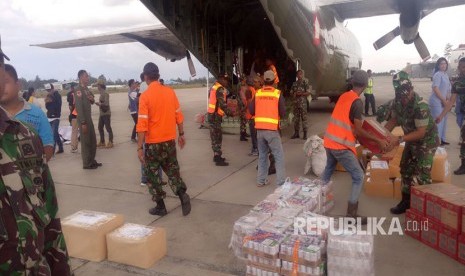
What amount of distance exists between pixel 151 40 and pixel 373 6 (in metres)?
7.68

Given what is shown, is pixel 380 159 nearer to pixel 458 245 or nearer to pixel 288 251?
pixel 458 245

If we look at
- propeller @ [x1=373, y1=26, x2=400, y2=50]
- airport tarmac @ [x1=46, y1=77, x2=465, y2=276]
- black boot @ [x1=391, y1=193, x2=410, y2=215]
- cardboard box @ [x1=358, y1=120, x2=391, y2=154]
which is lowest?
airport tarmac @ [x1=46, y1=77, x2=465, y2=276]

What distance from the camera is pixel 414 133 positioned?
457 cm

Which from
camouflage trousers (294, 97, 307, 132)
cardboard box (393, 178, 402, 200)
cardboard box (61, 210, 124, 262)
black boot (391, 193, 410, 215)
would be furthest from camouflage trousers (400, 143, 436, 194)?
camouflage trousers (294, 97, 307, 132)

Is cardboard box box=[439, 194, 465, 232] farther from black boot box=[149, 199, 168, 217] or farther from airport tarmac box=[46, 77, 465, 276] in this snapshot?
black boot box=[149, 199, 168, 217]

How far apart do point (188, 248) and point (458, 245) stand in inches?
112

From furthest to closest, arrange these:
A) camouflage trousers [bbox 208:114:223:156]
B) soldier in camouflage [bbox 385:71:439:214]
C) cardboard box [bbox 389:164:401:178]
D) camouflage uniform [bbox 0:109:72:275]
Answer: camouflage trousers [bbox 208:114:223:156], cardboard box [bbox 389:164:401:178], soldier in camouflage [bbox 385:71:439:214], camouflage uniform [bbox 0:109:72:275]

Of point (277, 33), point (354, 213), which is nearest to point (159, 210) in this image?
point (354, 213)

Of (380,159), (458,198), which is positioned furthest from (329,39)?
(458,198)

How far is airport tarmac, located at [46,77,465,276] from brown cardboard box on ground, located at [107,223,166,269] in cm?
8

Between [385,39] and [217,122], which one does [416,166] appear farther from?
[385,39]

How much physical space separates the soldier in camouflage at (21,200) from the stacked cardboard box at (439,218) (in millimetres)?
3754

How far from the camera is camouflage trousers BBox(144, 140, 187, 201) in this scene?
5.12 m

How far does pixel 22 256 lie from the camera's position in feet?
4.74
